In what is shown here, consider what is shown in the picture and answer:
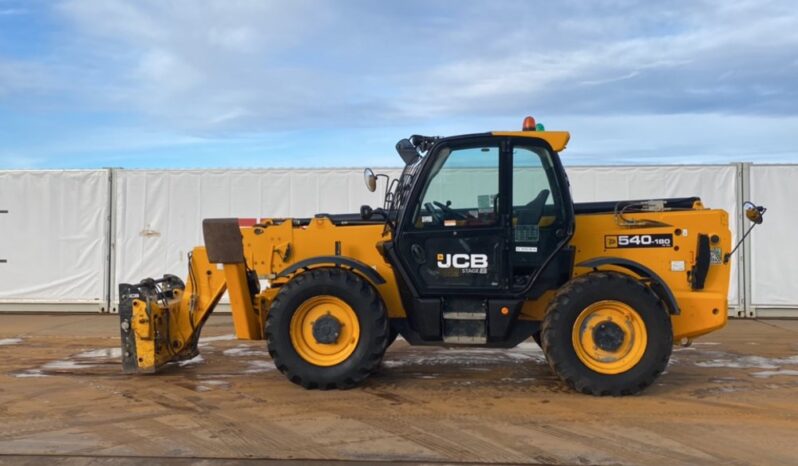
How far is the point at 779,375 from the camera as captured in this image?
6.67 meters

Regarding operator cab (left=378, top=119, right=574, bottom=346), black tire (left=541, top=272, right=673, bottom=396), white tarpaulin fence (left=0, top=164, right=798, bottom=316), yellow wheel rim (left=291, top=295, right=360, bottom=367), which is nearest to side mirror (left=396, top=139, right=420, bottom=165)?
operator cab (left=378, top=119, right=574, bottom=346)

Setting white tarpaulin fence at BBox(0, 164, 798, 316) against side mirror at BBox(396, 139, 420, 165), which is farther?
white tarpaulin fence at BBox(0, 164, 798, 316)

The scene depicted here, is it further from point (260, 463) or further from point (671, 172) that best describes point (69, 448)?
point (671, 172)

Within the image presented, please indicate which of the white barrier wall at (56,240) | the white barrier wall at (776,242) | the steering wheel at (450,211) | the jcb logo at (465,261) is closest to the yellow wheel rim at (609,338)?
the jcb logo at (465,261)

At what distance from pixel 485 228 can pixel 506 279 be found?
1.61 ft

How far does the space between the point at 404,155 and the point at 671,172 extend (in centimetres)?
676

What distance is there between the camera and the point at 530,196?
5914 mm

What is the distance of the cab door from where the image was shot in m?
5.87

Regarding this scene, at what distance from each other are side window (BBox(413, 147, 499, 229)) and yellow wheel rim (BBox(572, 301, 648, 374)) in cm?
121

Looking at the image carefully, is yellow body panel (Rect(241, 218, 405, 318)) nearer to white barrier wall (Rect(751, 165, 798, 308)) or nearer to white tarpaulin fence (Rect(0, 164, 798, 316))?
white tarpaulin fence (Rect(0, 164, 798, 316))

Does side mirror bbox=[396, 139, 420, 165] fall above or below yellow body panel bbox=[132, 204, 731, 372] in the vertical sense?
above

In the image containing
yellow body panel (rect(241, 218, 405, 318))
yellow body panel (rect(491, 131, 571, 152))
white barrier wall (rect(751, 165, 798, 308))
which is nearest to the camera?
yellow body panel (rect(491, 131, 571, 152))

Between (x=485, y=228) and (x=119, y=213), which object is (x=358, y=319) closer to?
(x=485, y=228)

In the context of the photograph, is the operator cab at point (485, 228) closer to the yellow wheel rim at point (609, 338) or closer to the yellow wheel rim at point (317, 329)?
the yellow wheel rim at point (609, 338)
